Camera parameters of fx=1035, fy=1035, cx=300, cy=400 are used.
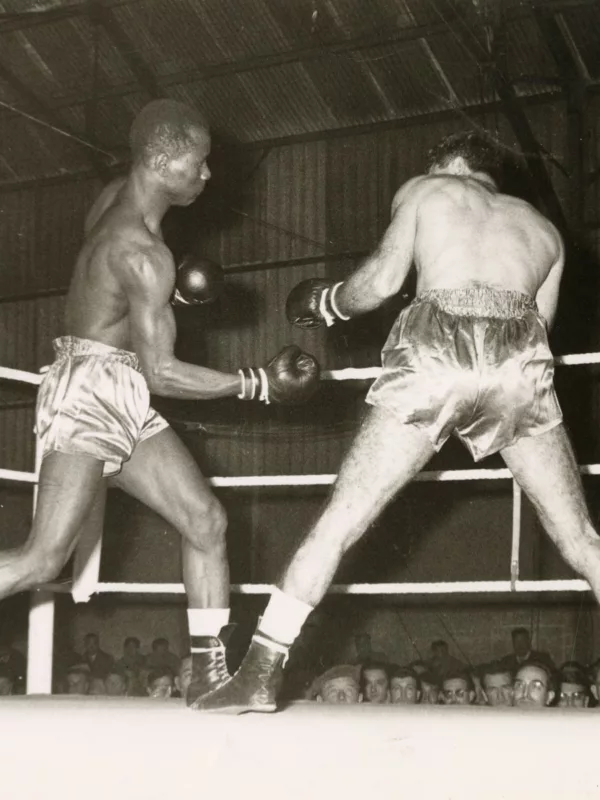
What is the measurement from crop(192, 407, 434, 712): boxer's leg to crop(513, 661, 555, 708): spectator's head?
3449mm

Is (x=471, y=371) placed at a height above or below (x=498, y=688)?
above

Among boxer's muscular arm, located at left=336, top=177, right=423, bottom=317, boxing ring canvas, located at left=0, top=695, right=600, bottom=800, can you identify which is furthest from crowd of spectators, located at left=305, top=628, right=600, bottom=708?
boxing ring canvas, located at left=0, top=695, right=600, bottom=800

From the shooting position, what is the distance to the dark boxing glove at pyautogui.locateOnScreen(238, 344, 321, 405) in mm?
2926

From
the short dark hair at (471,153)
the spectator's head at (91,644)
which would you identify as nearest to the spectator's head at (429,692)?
the spectator's head at (91,644)

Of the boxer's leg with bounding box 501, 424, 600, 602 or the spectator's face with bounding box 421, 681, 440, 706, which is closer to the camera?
the boxer's leg with bounding box 501, 424, 600, 602

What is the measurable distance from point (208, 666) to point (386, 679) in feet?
14.1

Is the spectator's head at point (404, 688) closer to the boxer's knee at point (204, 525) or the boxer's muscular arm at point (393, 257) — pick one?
the boxer's knee at point (204, 525)

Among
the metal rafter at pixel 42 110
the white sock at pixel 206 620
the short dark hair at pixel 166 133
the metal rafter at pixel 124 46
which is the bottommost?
the white sock at pixel 206 620

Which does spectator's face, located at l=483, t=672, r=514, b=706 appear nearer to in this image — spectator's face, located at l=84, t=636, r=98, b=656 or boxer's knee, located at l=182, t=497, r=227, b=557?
boxer's knee, located at l=182, t=497, r=227, b=557

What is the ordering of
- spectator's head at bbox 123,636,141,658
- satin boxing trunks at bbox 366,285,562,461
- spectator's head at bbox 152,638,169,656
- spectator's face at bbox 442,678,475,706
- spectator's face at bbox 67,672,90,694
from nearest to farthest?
satin boxing trunks at bbox 366,285,562,461 → spectator's face at bbox 442,678,475,706 → spectator's face at bbox 67,672,90,694 → spectator's head at bbox 152,638,169,656 → spectator's head at bbox 123,636,141,658

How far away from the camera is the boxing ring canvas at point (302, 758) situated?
1.83 m

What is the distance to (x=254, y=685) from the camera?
2.31 metres

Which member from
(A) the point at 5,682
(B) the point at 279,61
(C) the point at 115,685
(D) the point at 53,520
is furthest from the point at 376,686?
(B) the point at 279,61

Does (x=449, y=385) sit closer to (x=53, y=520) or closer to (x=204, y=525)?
(x=204, y=525)
